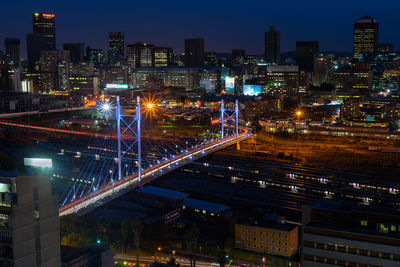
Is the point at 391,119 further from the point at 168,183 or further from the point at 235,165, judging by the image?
the point at 168,183

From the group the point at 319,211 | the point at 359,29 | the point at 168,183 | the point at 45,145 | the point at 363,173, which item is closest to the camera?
the point at 319,211

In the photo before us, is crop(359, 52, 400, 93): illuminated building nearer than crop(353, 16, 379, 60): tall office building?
Yes

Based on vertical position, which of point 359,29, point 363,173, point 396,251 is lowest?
point 363,173

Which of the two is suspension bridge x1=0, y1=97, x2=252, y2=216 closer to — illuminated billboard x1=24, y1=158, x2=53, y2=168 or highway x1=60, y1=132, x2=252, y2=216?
highway x1=60, y1=132, x2=252, y2=216

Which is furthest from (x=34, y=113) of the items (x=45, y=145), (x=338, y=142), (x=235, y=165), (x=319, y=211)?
(x=319, y=211)

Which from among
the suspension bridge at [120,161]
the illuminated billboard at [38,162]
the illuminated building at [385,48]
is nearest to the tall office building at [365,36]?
the illuminated building at [385,48]

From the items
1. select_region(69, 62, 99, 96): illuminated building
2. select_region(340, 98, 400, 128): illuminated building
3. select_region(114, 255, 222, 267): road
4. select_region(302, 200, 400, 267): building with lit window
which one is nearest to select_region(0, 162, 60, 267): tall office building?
select_region(114, 255, 222, 267): road

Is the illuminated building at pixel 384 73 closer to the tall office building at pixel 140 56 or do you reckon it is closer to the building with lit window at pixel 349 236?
the tall office building at pixel 140 56
